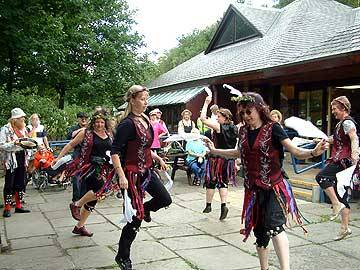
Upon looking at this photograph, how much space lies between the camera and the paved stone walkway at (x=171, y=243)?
4.52 metres

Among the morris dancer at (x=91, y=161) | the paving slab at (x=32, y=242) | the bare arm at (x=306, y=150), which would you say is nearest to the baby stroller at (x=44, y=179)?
the paving slab at (x=32, y=242)

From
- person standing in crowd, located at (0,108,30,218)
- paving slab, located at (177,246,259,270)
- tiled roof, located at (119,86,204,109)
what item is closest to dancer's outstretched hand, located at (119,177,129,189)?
paving slab, located at (177,246,259,270)

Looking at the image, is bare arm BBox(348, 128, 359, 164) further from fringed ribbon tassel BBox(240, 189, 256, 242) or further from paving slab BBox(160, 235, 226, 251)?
fringed ribbon tassel BBox(240, 189, 256, 242)

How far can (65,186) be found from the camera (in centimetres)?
1038

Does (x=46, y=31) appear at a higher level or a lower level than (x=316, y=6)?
lower

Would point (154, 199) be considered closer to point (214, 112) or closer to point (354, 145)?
point (354, 145)

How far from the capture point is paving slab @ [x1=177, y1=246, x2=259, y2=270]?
173 inches

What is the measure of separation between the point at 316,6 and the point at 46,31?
10.7 m

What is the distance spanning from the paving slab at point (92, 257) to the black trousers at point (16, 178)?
8.60ft

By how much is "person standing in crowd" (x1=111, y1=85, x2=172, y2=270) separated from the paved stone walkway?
0.43 meters

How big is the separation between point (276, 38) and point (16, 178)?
10527 millimetres

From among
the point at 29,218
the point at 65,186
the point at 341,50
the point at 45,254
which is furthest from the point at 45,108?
the point at 45,254

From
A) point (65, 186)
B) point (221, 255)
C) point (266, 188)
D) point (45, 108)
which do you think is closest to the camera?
point (266, 188)

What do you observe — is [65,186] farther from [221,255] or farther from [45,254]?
[221,255]
